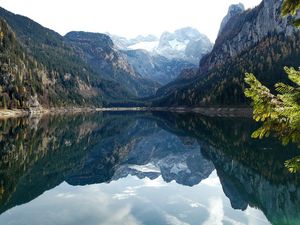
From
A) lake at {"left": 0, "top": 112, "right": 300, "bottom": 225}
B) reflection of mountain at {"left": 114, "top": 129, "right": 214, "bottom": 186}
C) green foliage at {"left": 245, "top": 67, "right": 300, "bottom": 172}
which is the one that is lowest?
reflection of mountain at {"left": 114, "top": 129, "right": 214, "bottom": 186}

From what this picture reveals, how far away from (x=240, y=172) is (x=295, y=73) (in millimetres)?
46049

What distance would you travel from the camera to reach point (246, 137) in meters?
99.4

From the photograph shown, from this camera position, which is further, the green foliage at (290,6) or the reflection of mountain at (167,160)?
the reflection of mountain at (167,160)

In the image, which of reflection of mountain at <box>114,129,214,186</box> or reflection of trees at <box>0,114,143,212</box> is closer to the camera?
reflection of trees at <box>0,114,143,212</box>

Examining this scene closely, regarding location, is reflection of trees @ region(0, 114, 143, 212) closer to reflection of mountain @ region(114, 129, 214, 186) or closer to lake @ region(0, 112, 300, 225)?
lake @ region(0, 112, 300, 225)

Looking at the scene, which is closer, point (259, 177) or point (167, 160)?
point (259, 177)

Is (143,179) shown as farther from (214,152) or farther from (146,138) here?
(146,138)

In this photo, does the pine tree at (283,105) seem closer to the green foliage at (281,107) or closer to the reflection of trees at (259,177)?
the green foliage at (281,107)

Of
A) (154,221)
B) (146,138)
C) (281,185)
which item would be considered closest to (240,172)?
(281,185)

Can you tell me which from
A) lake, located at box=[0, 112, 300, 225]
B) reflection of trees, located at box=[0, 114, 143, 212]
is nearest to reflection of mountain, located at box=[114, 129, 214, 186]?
lake, located at box=[0, 112, 300, 225]

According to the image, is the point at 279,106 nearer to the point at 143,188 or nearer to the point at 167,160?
the point at 143,188

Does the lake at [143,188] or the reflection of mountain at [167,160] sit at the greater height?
the lake at [143,188]

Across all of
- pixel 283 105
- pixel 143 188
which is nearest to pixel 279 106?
pixel 283 105

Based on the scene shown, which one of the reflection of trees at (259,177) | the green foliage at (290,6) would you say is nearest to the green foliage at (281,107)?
the green foliage at (290,6)
